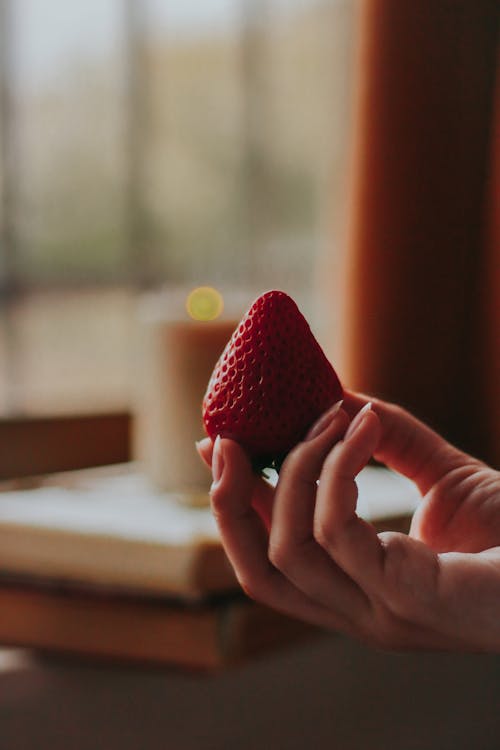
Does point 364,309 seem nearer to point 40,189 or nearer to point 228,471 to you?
point 40,189

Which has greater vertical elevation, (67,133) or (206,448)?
(67,133)

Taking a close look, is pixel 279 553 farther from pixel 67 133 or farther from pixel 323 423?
pixel 67 133

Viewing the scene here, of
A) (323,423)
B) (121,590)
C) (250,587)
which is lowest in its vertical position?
(121,590)

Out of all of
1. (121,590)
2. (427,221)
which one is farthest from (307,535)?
(427,221)

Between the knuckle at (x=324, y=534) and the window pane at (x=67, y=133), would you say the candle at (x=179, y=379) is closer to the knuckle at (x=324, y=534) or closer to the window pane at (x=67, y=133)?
the window pane at (x=67, y=133)

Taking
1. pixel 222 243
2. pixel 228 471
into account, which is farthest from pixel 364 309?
pixel 228 471

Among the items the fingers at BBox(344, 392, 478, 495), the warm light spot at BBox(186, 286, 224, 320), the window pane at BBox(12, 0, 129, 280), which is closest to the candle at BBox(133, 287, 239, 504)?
the warm light spot at BBox(186, 286, 224, 320)

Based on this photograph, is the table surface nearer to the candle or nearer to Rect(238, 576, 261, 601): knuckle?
the candle
